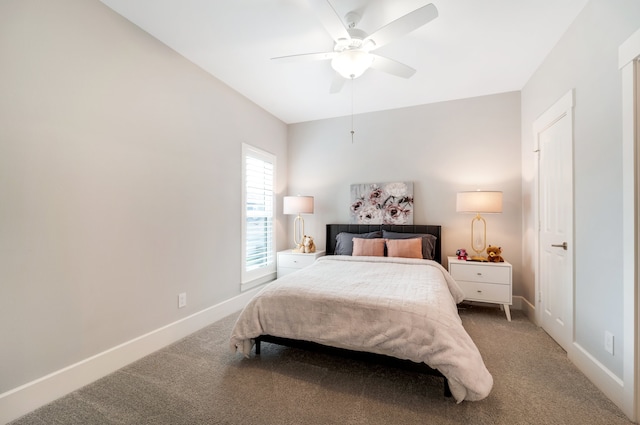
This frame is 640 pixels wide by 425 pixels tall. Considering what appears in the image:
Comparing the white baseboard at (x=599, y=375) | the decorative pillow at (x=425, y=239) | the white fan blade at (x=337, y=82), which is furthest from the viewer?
the decorative pillow at (x=425, y=239)

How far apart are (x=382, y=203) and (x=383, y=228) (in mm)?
369

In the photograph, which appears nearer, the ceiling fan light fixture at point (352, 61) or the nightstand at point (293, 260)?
the ceiling fan light fixture at point (352, 61)

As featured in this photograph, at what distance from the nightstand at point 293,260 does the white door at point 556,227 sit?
105 inches

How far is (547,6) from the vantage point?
6.54ft

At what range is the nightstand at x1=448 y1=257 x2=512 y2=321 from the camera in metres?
2.95

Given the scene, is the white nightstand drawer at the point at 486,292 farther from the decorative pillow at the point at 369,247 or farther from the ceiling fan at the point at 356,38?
the ceiling fan at the point at 356,38

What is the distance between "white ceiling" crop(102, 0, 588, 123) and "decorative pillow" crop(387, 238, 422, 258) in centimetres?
191

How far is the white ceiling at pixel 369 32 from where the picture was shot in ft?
6.55

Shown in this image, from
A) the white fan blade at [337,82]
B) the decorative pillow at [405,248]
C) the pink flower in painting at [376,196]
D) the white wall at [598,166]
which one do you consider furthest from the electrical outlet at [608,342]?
the white fan blade at [337,82]

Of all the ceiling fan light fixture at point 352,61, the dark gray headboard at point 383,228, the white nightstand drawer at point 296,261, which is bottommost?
the white nightstand drawer at point 296,261

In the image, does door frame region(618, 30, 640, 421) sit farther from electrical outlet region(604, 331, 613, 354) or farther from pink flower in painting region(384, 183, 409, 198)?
pink flower in painting region(384, 183, 409, 198)

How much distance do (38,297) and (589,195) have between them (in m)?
3.77

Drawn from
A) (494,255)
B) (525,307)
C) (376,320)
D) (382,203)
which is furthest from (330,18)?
(525,307)

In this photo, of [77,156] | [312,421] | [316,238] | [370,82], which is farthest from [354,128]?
[312,421]
